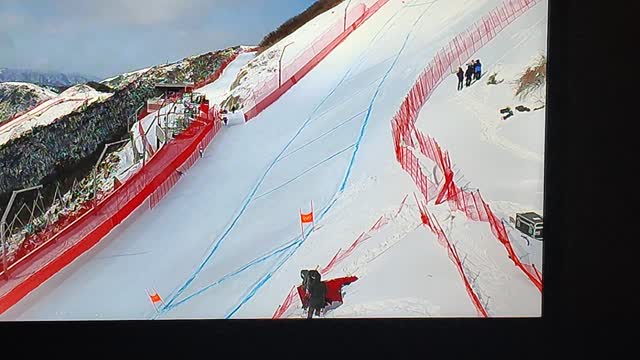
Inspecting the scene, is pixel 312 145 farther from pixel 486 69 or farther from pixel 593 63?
pixel 593 63

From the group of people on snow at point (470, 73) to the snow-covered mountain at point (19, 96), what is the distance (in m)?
0.98

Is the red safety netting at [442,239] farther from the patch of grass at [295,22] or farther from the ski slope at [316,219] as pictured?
the patch of grass at [295,22]

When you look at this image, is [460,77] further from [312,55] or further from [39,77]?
[39,77]

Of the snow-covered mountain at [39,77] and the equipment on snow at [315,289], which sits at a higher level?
the snow-covered mountain at [39,77]

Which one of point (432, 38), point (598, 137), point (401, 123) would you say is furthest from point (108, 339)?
point (598, 137)

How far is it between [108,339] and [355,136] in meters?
0.78

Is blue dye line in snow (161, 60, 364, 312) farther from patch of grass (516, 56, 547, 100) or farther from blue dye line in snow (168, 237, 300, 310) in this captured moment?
patch of grass (516, 56, 547, 100)

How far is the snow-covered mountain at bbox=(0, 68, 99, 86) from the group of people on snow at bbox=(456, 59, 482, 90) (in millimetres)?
924

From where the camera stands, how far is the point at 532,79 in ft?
6.39

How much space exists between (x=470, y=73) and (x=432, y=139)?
0.61 ft

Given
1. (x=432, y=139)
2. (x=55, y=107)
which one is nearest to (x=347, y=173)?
(x=432, y=139)

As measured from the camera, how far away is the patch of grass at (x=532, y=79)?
1.95 meters

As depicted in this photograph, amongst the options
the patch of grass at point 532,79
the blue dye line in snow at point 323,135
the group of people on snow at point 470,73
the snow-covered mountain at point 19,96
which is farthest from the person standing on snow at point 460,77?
the snow-covered mountain at point 19,96

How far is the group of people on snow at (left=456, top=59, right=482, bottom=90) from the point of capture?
A: 194 cm
